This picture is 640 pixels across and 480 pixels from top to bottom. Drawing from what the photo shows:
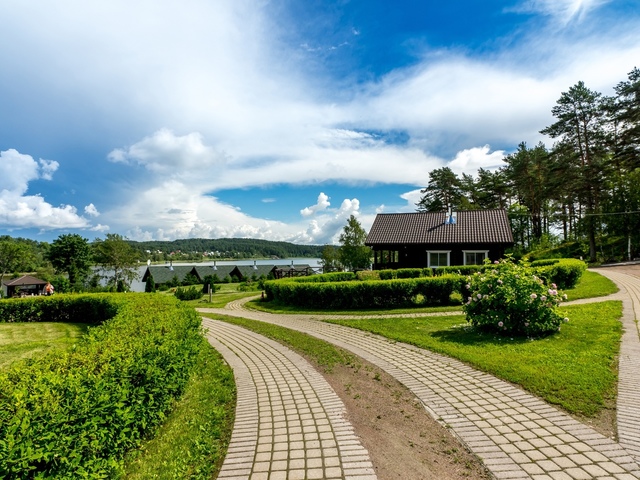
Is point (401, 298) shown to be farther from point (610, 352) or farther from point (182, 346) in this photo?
point (182, 346)

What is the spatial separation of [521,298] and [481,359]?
2.32 metres

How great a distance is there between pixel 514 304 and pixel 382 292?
6722 millimetres

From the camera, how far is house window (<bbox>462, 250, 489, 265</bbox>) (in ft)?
82.7

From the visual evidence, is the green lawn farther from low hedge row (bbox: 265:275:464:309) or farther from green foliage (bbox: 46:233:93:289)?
green foliage (bbox: 46:233:93:289)

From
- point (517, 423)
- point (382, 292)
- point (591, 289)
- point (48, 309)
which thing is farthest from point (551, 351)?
point (48, 309)

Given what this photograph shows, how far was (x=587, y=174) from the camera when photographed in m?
33.3

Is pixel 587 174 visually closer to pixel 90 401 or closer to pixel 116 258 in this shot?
pixel 90 401

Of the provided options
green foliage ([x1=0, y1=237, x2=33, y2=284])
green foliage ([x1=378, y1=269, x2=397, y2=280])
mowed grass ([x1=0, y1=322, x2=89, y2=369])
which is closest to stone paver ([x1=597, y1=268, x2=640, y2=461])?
mowed grass ([x1=0, y1=322, x2=89, y2=369])

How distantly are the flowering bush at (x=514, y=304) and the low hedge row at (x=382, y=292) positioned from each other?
5.00 meters

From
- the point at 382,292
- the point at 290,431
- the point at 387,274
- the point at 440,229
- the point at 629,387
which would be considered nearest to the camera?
the point at 290,431

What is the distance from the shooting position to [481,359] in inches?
259

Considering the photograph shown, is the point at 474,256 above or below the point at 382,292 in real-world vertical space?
above

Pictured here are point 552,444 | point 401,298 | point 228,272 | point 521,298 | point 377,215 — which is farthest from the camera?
point 228,272

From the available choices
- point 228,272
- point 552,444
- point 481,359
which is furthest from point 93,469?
point 228,272
